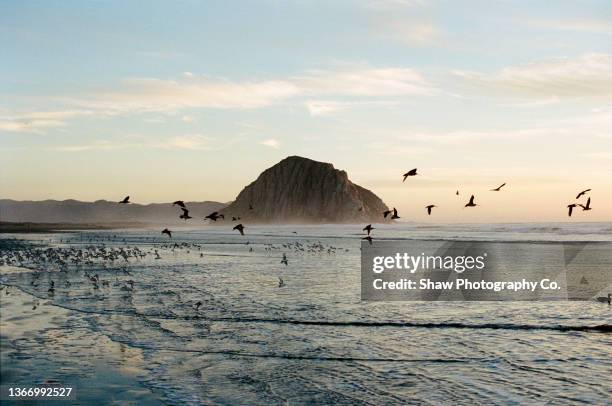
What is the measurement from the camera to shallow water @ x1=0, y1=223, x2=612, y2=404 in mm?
11977

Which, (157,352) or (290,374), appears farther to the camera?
(157,352)

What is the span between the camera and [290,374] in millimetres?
13305

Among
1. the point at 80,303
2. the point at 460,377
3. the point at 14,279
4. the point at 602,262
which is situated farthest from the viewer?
the point at 602,262

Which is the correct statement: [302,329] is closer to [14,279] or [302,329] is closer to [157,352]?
[157,352]

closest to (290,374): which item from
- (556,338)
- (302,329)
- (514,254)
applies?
(302,329)

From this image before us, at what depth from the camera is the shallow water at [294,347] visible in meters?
12.0

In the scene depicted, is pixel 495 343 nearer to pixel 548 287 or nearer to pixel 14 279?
pixel 548 287

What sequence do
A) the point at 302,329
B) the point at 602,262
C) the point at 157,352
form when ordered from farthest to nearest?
the point at 602,262 → the point at 302,329 → the point at 157,352

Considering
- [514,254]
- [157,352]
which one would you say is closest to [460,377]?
[157,352]

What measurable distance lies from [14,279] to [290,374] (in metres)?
22.0

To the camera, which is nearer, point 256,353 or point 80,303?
point 256,353

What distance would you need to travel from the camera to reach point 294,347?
52.2 ft

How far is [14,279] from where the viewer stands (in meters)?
29.8

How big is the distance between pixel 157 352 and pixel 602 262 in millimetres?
40291
